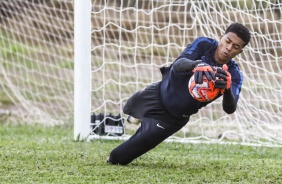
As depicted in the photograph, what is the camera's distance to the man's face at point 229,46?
4.88 meters

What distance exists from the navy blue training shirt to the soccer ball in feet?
1.10

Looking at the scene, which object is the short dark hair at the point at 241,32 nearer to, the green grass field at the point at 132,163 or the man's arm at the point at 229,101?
the man's arm at the point at 229,101

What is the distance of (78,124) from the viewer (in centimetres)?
678

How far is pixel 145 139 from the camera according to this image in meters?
5.18

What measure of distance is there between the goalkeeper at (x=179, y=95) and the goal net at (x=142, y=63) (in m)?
1.77

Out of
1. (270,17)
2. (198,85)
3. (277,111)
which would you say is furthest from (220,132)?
(198,85)

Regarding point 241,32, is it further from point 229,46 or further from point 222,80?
point 222,80

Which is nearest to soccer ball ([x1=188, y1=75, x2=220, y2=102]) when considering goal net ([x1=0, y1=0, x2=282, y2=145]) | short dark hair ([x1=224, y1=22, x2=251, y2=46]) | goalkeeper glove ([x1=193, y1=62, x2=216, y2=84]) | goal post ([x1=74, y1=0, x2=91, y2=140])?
goalkeeper glove ([x1=193, y1=62, x2=216, y2=84])

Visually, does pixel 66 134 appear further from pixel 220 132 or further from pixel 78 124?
pixel 220 132

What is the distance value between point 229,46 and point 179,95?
0.54 metres

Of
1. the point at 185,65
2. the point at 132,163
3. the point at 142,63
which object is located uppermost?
the point at 142,63

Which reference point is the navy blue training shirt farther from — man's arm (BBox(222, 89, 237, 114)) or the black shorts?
man's arm (BBox(222, 89, 237, 114))

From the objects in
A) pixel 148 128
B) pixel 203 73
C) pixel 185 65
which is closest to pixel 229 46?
pixel 185 65

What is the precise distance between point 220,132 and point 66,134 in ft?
5.82
